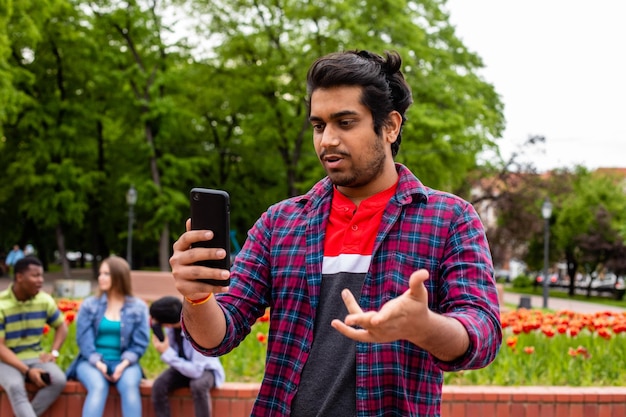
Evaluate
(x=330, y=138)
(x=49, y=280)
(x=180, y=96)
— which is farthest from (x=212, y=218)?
(x=49, y=280)

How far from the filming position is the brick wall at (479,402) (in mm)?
5434

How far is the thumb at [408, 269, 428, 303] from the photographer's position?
148 cm

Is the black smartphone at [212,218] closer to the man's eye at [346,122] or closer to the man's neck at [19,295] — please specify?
the man's eye at [346,122]

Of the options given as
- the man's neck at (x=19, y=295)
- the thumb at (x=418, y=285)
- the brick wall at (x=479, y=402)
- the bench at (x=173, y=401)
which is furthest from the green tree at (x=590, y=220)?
the thumb at (x=418, y=285)

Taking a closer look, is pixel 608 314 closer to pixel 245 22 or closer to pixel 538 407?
pixel 538 407

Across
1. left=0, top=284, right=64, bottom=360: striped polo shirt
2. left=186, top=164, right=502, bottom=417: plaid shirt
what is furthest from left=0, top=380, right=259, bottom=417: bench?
left=186, top=164, right=502, bottom=417: plaid shirt

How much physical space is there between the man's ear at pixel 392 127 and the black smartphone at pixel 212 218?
0.60 metres

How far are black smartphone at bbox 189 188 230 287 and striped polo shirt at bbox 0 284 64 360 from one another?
4542mm

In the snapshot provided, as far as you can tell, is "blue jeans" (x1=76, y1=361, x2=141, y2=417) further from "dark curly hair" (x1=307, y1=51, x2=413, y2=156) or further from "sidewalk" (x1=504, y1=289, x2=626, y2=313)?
"sidewalk" (x1=504, y1=289, x2=626, y2=313)

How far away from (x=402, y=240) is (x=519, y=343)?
19.2ft

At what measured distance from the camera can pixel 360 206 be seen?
2.17 m

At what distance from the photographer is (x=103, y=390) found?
5555 millimetres

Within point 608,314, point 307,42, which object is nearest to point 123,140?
point 307,42

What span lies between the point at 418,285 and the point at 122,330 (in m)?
4.86
